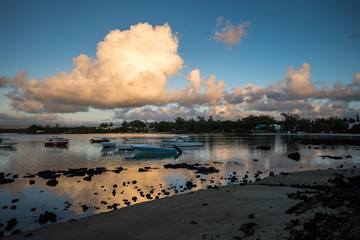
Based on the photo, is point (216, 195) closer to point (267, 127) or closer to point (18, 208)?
point (18, 208)

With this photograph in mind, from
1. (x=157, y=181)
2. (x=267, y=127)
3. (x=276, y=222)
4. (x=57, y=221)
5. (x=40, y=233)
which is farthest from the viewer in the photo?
(x=267, y=127)

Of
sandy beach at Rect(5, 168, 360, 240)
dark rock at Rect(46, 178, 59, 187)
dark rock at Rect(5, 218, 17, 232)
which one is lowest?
dark rock at Rect(46, 178, 59, 187)

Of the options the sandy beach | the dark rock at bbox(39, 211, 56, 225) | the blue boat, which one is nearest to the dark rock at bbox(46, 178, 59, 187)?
the dark rock at bbox(39, 211, 56, 225)

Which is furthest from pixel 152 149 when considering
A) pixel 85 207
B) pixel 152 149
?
pixel 85 207

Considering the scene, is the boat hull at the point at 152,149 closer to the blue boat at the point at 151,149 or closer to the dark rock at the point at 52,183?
the blue boat at the point at 151,149

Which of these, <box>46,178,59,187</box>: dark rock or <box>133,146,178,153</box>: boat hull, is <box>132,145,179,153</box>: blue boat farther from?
<box>46,178,59,187</box>: dark rock

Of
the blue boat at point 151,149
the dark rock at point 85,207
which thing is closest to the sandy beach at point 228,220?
the dark rock at point 85,207

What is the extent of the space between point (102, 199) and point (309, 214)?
1236cm

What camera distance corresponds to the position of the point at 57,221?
11.9 m

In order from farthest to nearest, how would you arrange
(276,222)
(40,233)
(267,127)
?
(267,127) → (40,233) → (276,222)

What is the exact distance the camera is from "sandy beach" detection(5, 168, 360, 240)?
7590 mm

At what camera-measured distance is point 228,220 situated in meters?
9.87

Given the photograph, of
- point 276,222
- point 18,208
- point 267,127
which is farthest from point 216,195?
point 267,127

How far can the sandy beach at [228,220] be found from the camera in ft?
24.9
